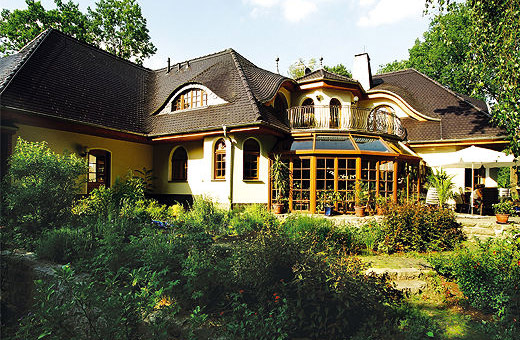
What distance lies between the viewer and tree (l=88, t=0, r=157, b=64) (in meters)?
25.2

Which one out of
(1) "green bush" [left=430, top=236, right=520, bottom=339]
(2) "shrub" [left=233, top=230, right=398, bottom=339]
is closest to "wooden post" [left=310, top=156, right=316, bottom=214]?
(1) "green bush" [left=430, top=236, right=520, bottom=339]

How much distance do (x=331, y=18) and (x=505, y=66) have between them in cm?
454

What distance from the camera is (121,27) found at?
85.7 feet

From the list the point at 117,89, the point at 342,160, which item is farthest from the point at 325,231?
the point at 117,89

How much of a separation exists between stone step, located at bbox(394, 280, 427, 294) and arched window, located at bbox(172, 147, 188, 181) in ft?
34.1

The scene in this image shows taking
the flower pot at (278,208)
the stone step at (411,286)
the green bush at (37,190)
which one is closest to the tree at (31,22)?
the green bush at (37,190)

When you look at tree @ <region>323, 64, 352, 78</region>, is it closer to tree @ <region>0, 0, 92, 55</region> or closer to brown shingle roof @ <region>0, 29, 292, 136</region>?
brown shingle roof @ <region>0, 29, 292, 136</region>

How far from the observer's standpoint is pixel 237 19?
8.74 metres

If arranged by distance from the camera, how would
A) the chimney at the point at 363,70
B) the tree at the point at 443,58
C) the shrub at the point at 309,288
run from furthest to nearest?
the tree at the point at 443,58 < the chimney at the point at 363,70 < the shrub at the point at 309,288

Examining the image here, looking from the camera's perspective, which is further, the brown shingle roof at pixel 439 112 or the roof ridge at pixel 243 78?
the brown shingle roof at pixel 439 112

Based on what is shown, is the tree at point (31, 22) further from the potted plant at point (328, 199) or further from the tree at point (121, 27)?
the potted plant at point (328, 199)

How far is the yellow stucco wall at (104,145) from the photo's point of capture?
9.80 m

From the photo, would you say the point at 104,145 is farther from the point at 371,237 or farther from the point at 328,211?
the point at 371,237

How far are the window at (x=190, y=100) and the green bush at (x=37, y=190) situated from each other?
7278 millimetres
